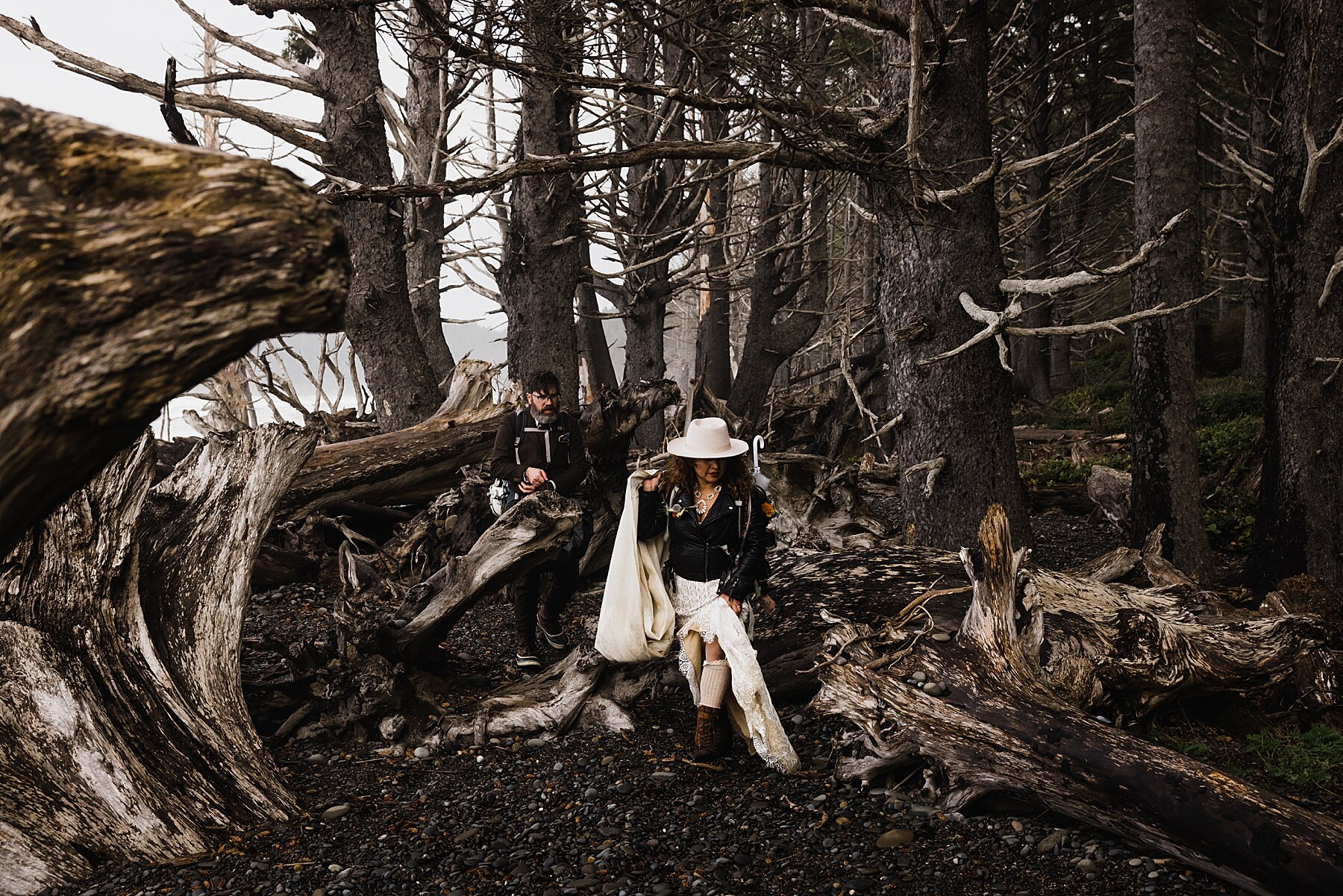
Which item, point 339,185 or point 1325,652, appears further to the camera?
point 339,185

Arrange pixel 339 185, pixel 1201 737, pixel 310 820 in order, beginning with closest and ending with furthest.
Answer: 1. pixel 310 820
2. pixel 1201 737
3. pixel 339 185

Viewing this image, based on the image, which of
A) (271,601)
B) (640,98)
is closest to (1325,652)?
(271,601)

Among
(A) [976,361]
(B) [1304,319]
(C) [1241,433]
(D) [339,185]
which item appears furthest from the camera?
(C) [1241,433]

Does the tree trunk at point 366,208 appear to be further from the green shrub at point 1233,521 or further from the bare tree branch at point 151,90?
the green shrub at point 1233,521

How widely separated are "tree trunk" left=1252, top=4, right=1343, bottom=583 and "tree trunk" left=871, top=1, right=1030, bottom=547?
7.65ft

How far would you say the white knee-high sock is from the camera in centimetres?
508

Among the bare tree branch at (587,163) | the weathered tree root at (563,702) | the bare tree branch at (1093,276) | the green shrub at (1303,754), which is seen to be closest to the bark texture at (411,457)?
the weathered tree root at (563,702)

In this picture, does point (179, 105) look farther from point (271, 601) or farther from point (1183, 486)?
point (1183, 486)

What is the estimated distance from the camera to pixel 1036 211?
45.0ft

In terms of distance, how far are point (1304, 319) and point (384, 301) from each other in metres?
7.91

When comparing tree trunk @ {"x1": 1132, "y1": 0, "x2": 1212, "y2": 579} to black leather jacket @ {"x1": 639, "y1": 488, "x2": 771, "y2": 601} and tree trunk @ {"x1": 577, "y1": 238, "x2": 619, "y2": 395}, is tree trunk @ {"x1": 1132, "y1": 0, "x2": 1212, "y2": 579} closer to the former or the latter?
black leather jacket @ {"x1": 639, "y1": 488, "x2": 771, "y2": 601}

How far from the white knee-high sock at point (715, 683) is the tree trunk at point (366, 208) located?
5.71 metres

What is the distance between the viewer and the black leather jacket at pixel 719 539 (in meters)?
5.17

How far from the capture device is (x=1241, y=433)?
459 inches
